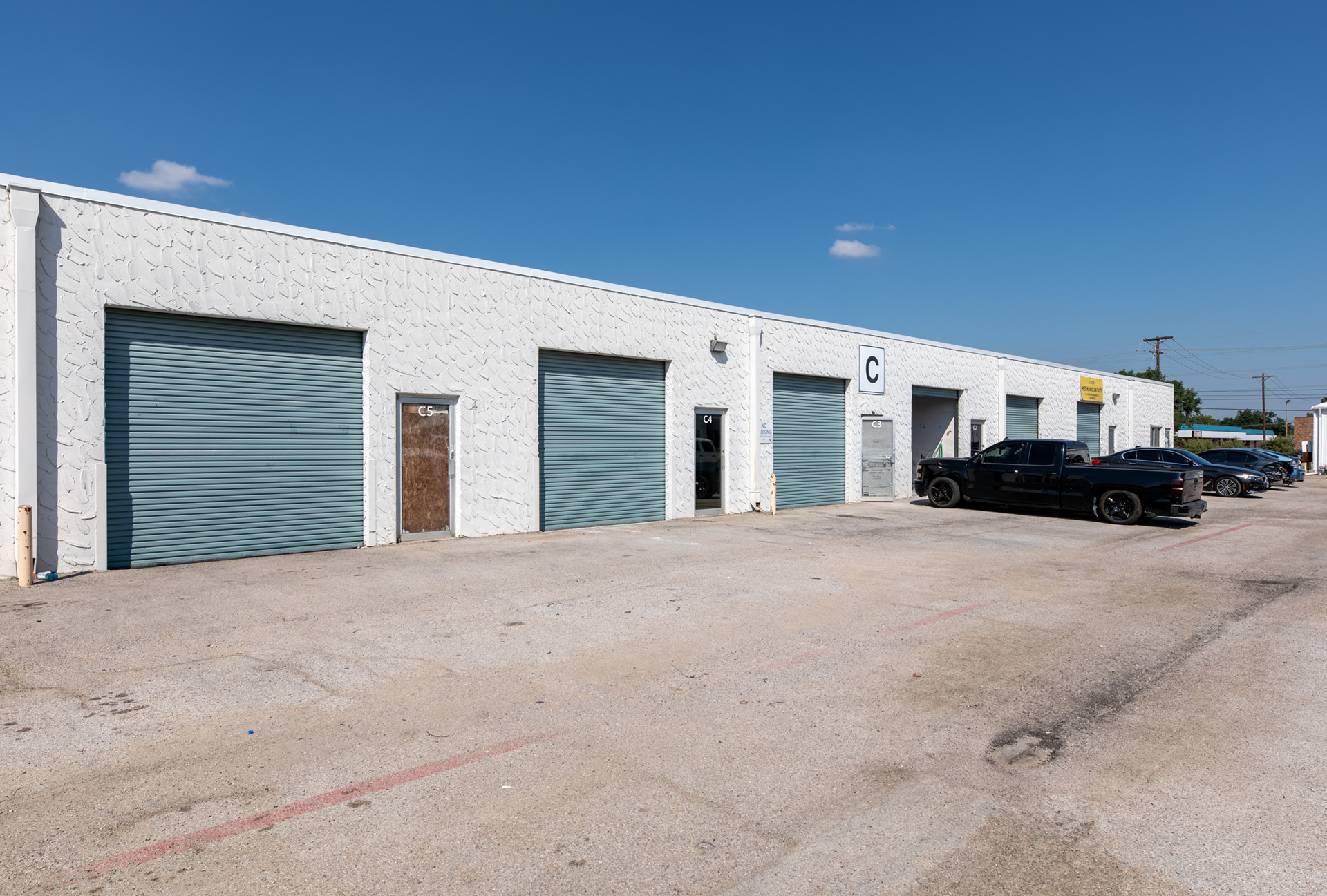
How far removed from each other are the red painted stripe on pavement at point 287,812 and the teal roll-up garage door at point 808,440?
50.1 ft

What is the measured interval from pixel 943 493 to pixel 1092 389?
1747 cm

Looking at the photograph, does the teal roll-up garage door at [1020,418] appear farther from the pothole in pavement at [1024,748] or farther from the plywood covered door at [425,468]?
the pothole in pavement at [1024,748]

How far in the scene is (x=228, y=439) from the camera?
36.7 feet

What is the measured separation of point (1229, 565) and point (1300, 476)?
86.0 ft

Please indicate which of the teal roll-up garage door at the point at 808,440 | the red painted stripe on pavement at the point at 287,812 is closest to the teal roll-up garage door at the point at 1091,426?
the teal roll-up garage door at the point at 808,440

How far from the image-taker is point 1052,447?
690 inches

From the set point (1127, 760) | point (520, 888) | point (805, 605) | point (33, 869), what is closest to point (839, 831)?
point (520, 888)

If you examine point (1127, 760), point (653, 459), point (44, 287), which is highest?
point (44, 287)

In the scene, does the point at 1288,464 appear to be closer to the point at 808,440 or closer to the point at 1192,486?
the point at 1192,486

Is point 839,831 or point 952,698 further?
point 952,698

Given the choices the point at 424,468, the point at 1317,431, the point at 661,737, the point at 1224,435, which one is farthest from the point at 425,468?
the point at 1224,435

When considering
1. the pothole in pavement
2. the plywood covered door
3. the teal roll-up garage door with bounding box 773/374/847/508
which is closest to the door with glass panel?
the teal roll-up garage door with bounding box 773/374/847/508

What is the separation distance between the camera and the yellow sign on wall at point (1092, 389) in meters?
32.2

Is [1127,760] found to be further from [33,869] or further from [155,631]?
[155,631]
